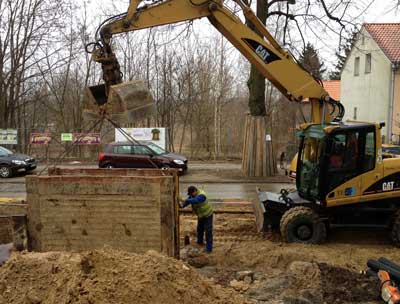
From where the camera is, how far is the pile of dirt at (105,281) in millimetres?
4941

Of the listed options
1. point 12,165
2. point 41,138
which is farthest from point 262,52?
point 41,138

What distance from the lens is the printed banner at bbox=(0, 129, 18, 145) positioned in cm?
2698

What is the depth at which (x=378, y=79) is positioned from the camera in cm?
3136

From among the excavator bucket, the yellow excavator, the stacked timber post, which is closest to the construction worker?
the yellow excavator

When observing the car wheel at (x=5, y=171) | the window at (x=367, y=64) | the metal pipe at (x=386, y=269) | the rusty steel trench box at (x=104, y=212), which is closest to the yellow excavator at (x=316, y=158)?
the metal pipe at (x=386, y=269)

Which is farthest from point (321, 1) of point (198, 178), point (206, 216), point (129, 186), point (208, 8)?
point (129, 186)

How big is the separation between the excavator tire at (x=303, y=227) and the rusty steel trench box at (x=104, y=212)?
10.3 ft

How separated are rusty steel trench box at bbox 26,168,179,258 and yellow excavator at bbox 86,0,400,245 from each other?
311cm

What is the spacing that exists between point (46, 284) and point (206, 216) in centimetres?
399

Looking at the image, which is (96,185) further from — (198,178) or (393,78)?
(393,78)

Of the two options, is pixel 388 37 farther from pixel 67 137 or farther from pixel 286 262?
pixel 286 262

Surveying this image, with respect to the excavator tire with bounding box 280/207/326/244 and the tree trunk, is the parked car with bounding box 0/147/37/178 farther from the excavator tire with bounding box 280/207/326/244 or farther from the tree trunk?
the excavator tire with bounding box 280/207/326/244

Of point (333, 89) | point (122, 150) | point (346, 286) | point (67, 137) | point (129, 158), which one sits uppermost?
point (333, 89)

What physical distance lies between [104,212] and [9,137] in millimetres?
22554
